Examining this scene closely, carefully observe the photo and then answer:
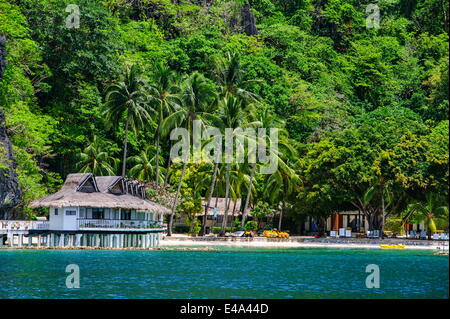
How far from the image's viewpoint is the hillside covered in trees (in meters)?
59.1

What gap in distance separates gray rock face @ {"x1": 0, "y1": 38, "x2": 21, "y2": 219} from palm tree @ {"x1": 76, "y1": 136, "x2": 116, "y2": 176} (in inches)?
394

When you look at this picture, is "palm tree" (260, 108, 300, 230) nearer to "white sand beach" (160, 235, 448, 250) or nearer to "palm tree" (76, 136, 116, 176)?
"white sand beach" (160, 235, 448, 250)

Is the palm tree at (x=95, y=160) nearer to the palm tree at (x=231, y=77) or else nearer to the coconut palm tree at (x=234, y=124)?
the coconut palm tree at (x=234, y=124)

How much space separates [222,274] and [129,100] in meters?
27.0

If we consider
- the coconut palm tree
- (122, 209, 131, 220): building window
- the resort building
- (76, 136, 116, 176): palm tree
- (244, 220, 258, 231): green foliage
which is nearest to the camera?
(122, 209, 131, 220): building window

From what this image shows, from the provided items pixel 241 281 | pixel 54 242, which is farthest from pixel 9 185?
pixel 241 281

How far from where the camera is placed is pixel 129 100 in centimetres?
6334

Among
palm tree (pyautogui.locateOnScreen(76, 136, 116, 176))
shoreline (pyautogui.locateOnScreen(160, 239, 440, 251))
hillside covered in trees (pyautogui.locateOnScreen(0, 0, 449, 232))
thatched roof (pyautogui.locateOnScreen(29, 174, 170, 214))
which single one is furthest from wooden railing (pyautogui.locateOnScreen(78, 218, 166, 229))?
palm tree (pyautogui.locateOnScreen(76, 136, 116, 176))

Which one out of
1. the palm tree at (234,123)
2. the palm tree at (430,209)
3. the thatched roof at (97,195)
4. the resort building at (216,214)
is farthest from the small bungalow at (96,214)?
the palm tree at (430,209)

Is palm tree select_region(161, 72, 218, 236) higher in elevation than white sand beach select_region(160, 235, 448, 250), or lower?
higher

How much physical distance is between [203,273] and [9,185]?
1945 cm

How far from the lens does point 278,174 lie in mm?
63812
